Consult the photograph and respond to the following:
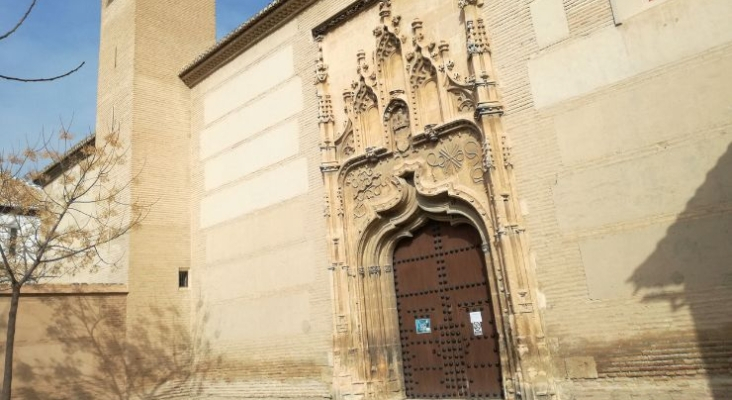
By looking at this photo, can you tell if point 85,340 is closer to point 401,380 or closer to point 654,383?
point 401,380

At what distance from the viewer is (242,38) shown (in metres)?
12.0

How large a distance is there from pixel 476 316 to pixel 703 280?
2.97 meters

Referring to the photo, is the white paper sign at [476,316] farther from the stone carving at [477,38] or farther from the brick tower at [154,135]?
the brick tower at [154,135]

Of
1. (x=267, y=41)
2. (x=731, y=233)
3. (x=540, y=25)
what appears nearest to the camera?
(x=731, y=233)

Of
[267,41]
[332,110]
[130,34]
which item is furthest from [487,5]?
[130,34]

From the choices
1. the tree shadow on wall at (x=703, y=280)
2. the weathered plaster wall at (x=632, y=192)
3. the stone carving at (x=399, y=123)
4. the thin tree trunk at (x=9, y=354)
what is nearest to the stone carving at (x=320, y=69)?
the stone carving at (x=399, y=123)

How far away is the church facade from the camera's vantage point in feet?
19.7

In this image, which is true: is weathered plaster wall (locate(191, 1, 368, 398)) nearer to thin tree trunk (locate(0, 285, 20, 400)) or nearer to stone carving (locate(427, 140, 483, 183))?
stone carving (locate(427, 140, 483, 183))

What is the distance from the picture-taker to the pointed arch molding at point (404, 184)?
23.5 ft

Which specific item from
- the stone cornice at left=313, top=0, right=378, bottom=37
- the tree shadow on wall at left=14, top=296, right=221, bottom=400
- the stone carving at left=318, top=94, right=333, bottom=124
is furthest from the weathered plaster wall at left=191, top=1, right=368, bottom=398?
the tree shadow on wall at left=14, top=296, right=221, bottom=400

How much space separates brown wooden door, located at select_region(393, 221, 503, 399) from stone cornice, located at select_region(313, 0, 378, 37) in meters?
4.06

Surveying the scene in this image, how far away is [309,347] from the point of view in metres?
9.41

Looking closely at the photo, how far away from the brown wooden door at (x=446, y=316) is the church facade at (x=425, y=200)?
1.3 inches

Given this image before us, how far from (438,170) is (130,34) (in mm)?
8848
